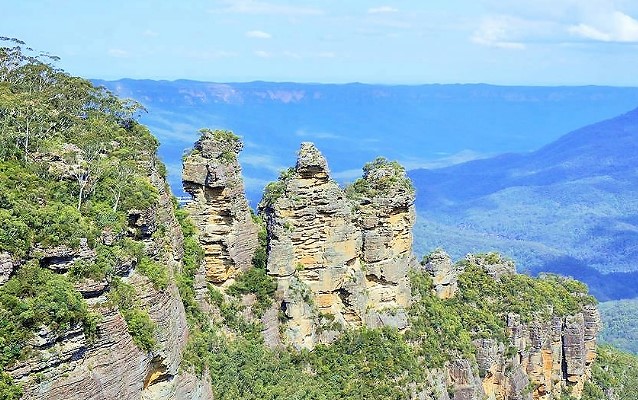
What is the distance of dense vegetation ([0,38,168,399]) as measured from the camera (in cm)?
1730

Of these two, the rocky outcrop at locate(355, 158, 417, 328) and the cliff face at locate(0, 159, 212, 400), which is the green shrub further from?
the rocky outcrop at locate(355, 158, 417, 328)

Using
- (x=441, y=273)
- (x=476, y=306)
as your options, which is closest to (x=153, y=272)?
(x=441, y=273)

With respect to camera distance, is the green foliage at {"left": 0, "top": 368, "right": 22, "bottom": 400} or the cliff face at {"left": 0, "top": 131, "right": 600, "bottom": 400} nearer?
the green foliage at {"left": 0, "top": 368, "right": 22, "bottom": 400}

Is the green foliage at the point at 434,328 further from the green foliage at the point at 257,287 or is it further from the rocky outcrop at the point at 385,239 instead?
the green foliage at the point at 257,287

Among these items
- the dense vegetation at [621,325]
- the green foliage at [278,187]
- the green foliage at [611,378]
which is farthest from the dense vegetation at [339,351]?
Answer: the dense vegetation at [621,325]

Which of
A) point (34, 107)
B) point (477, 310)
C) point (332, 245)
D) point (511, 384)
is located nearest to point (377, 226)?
point (332, 245)

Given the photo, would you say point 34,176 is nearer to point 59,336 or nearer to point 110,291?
point 110,291

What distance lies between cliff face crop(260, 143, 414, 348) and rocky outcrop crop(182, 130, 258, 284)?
181 centimetres

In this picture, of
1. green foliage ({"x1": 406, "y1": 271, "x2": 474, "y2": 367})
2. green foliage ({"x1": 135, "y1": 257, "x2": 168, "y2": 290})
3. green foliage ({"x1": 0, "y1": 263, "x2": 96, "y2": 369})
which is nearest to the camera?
green foliage ({"x1": 0, "y1": 263, "x2": 96, "y2": 369})

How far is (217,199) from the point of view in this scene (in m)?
34.5

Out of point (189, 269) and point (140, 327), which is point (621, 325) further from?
point (140, 327)

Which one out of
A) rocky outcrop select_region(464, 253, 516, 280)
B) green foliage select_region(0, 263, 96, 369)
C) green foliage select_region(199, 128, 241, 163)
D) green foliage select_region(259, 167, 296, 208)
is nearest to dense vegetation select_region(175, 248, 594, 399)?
green foliage select_region(259, 167, 296, 208)

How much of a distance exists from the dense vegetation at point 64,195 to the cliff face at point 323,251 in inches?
283

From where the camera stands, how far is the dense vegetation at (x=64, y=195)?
17.3 metres
